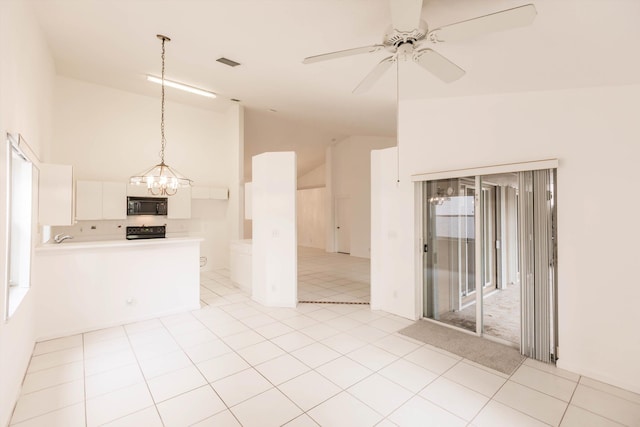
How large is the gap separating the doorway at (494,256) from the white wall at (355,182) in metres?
5.61

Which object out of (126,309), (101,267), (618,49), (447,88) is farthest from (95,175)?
(618,49)

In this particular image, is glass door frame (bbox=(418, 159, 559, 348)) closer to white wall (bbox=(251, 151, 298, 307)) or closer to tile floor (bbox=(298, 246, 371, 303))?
tile floor (bbox=(298, 246, 371, 303))

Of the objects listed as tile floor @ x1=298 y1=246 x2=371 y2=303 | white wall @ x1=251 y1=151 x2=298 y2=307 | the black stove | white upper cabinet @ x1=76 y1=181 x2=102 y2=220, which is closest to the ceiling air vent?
white wall @ x1=251 y1=151 x2=298 y2=307

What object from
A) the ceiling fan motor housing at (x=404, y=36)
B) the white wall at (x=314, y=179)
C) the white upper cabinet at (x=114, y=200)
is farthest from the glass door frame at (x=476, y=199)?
the white wall at (x=314, y=179)

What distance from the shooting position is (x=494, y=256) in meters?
4.07

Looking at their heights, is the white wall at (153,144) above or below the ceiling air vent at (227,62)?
below

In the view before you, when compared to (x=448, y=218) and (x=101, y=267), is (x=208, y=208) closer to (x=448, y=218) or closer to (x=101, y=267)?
(x=101, y=267)

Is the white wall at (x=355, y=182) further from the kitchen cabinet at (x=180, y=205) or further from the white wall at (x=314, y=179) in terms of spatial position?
the kitchen cabinet at (x=180, y=205)

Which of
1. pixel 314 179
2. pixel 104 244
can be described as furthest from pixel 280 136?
pixel 104 244

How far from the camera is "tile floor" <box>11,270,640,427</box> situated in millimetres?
2217

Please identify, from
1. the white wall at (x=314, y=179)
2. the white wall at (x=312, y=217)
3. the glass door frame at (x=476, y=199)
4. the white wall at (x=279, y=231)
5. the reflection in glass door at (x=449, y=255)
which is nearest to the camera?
the glass door frame at (x=476, y=199)

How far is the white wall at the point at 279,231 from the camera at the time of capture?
4.80m

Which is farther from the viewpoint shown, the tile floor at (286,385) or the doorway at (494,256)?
the doorway at (494,256)

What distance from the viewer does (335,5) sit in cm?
275
